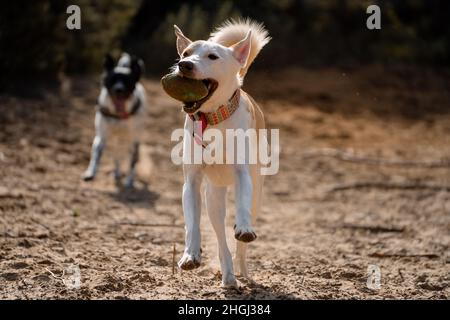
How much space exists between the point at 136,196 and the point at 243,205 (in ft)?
14.9

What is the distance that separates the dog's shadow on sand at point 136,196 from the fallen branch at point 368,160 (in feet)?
11.2

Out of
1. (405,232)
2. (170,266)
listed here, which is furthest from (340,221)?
(170,266)

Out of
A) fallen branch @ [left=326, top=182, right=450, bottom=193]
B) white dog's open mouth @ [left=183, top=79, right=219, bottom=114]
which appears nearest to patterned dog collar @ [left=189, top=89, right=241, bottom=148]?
white dog's open mouth @ [left=183, top=79, right=219, bottom=114]

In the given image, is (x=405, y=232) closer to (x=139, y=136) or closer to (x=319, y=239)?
(x=319, y=239)

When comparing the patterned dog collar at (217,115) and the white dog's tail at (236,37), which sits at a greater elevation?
the white dog's tail at (236,37)

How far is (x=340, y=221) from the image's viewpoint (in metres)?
8.20

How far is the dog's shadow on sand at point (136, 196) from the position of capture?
8.61 metres

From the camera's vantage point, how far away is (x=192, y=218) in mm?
4746

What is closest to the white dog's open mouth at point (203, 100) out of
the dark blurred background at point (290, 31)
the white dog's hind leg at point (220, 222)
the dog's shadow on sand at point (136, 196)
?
the white dog's hind leg at point (220, 222)

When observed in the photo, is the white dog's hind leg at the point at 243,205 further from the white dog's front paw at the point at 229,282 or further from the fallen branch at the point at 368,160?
the fallen branch at the point at 368,160

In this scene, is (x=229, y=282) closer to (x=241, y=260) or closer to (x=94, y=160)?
(x=241, y=260)

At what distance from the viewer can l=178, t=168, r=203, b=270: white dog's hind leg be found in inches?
178

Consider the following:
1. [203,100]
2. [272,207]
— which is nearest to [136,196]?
[272,207]
